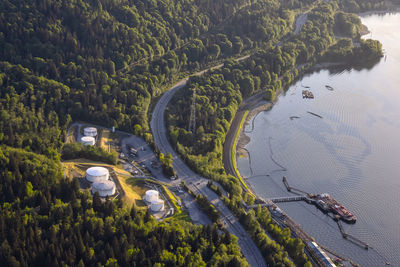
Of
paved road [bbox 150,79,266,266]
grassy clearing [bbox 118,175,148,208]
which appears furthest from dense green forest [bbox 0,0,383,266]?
grassy clearing [bbox 118,175,148,208]

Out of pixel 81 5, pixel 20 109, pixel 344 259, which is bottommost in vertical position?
pixel 344 259

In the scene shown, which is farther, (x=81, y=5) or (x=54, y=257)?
(x=81, y=5)

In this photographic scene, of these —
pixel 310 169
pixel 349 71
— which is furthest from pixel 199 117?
pixel 349 71

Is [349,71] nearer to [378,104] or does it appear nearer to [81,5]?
[378,104]

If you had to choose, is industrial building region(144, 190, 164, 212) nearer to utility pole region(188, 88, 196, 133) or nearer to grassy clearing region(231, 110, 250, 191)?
grassy clearing region(231, 110, 250, 191)

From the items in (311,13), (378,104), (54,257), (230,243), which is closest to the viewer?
(54,257)

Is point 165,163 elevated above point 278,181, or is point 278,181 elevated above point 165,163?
point 165,163

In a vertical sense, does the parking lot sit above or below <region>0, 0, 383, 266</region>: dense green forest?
below
